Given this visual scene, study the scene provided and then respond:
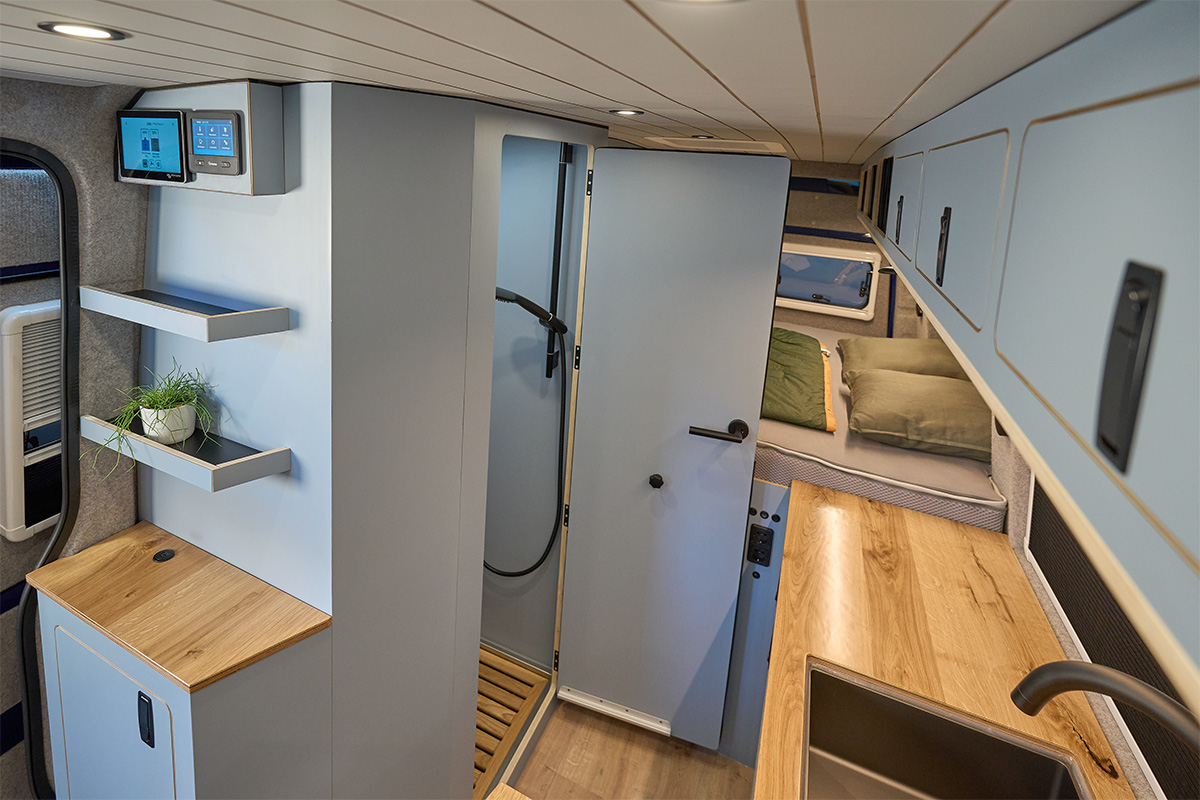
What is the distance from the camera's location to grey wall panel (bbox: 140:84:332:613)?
1.61 m

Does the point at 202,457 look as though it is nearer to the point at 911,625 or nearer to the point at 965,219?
the point at 965,219

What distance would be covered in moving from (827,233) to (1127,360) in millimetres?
4438

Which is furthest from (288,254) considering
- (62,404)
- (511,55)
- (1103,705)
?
(1103,705)

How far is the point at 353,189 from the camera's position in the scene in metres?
1.61

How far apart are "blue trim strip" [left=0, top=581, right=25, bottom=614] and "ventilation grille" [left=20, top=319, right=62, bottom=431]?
477mm

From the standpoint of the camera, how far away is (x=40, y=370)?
6.17 feet

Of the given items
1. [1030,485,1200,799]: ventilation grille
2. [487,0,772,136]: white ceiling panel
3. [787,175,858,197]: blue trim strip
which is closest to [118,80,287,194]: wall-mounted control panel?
[487,0,772,136]: white ceiling panel

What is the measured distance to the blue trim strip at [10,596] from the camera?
1971 millimetres

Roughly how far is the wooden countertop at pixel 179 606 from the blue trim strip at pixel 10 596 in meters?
0.18

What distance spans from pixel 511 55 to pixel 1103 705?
1.73 meters

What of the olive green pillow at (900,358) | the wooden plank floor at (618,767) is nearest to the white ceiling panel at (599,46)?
the olive green pillow at (900,358)

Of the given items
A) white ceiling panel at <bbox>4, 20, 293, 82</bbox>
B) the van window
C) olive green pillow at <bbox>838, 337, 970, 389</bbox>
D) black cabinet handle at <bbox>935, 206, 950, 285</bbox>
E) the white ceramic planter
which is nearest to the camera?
white ceiling panel at <bbox>4, 20, 293, 82</bbox>

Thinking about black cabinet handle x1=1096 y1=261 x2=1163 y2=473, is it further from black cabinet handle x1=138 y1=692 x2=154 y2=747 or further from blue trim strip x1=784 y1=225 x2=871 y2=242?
blue trim strip x1=784 y1=225 x2=871 y2=242

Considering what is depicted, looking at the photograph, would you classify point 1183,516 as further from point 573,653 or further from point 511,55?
point 573,653
